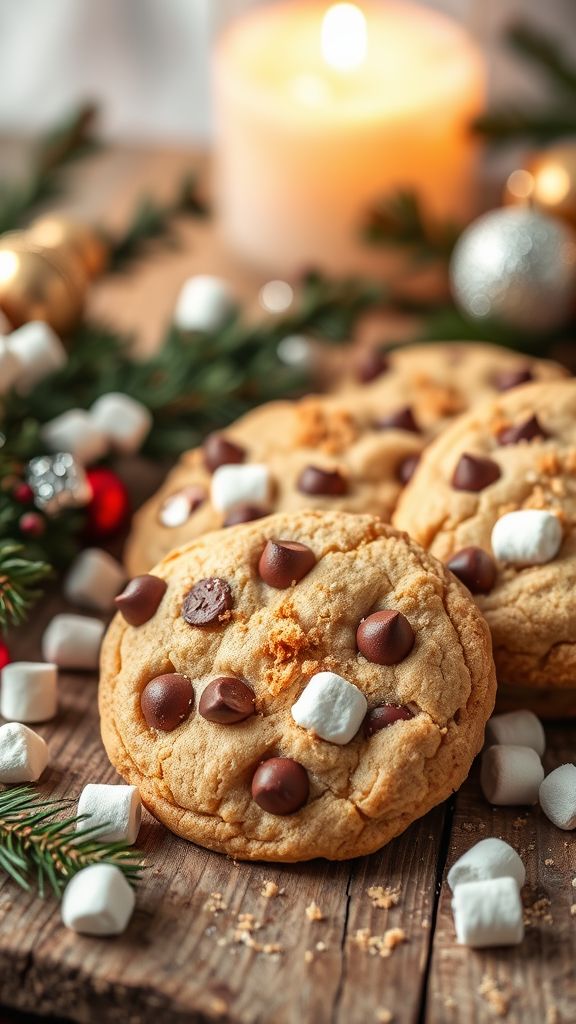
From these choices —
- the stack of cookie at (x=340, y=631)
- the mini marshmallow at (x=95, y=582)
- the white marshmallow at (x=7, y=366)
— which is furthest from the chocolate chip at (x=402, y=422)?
the white marshmallow at (x=7, y=366)

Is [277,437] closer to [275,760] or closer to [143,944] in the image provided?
[275,760]

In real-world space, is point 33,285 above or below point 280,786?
above

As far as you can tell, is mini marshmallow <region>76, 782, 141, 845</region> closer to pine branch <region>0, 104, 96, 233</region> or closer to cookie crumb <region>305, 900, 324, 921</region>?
cookie crumb <region>305, 900, 324, 921</region>

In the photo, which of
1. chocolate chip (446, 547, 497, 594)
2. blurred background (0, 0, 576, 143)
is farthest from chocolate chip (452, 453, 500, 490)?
blurred background (0, 0, 576, 143)

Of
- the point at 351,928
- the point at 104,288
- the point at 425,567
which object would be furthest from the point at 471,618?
the point at 104,288

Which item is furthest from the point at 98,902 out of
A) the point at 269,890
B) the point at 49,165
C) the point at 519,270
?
the point at 49,165

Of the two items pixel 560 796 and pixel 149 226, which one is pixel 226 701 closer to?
pixel 560 796
